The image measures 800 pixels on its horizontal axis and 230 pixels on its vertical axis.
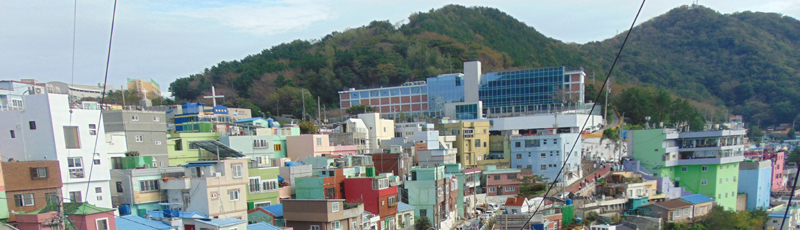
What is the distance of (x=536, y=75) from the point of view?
36.9 metres

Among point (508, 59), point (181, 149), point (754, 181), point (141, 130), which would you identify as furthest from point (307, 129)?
point (508, 59)

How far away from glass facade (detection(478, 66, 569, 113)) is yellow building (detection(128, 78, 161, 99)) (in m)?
32.3

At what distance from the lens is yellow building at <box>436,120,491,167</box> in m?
28.6

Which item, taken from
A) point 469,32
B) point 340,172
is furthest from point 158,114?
point 469,32

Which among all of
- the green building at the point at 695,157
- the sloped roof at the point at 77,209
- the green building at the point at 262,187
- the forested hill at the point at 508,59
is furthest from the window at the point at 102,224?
the forested hill at the point at 508,59

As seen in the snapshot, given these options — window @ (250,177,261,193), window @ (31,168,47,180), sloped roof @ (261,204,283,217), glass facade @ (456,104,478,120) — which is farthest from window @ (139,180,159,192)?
glass facade @ (456,104,478,120)

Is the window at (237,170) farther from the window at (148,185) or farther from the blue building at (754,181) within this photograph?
the blue building at (754,181)

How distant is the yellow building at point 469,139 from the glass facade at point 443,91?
887cm

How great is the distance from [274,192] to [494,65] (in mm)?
36184

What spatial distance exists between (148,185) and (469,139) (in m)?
19.2

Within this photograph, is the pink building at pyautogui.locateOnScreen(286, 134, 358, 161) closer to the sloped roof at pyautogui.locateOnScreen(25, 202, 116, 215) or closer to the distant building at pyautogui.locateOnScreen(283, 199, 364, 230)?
the distant building at pyautogui.locateOnScreen(283, 199, 364, 230)

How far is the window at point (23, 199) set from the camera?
10.6 meters

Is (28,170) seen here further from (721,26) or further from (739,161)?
(721,26)

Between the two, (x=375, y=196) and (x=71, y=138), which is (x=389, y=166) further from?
(x=71, y=138)
